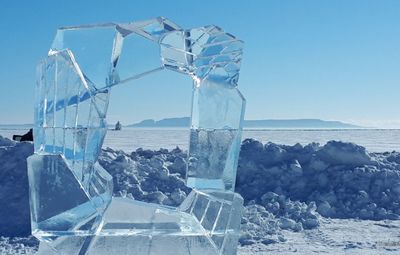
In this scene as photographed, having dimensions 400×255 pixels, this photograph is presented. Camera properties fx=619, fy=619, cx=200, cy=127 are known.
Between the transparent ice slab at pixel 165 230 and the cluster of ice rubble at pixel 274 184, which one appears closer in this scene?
the transparent ice slab at pixel 165 230

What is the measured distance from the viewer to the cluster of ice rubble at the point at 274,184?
7473 millimetres

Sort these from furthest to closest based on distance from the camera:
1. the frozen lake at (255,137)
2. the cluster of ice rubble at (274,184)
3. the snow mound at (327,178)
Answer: the frozen lake at (255,137)
the snow mound at (327,178)
the cluster of ice rubble at (274,184)

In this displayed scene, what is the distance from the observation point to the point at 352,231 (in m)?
7.30

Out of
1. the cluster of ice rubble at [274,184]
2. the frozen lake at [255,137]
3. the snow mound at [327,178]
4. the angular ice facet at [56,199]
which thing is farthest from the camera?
the frozen lake at [255,137]

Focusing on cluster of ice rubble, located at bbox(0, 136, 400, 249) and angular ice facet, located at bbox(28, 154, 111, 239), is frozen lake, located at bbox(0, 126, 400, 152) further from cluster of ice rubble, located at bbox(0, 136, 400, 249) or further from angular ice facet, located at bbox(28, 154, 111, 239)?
angular ice facet, located at bbox(28, 154, 111, 239)

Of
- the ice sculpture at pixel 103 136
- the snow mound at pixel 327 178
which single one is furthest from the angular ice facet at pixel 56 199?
the snow mound at pixel 327 178

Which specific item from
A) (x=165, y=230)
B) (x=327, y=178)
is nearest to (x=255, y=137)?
(x=327, y=178)

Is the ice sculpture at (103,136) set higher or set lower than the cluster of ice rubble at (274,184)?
higher

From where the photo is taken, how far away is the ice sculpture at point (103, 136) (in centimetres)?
351

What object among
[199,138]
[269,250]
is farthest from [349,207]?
[199,138]

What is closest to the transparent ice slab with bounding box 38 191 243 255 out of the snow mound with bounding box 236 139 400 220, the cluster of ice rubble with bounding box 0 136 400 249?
the cluster of ice rubble with bounding box 0 136 400 249

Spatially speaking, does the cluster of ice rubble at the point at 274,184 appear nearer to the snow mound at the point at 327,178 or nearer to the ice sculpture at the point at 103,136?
the snow mound at the point at 327,178

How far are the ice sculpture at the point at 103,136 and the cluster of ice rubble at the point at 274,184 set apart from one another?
9.89 ft

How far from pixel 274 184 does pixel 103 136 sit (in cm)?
572
